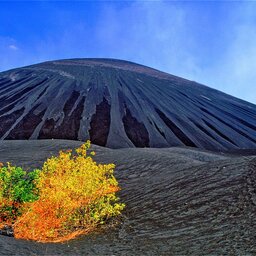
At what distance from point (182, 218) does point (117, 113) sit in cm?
3498

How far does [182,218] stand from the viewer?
12234mm

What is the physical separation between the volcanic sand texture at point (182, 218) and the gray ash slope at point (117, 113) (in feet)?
67.6

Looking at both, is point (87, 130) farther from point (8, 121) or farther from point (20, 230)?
point (20, 230)

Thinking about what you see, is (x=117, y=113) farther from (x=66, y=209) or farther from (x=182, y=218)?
(x=182, y=218)

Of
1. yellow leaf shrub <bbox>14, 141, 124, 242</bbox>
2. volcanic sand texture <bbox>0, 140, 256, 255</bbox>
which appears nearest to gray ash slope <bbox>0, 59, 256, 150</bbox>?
volcanic sand texture <bbox>0, 140, 256, 255</bbox>

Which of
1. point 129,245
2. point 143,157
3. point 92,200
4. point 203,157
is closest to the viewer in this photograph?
point 129,245

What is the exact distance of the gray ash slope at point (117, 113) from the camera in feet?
133

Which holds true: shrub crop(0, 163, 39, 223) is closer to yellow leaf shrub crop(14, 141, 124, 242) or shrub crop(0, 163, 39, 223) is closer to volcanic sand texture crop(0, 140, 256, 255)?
yellow leaf shrub crop(14, 141, 124, 242)

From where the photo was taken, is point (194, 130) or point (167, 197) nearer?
point (167, 197)

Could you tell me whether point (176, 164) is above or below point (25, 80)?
below

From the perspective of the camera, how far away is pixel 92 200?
14.5m

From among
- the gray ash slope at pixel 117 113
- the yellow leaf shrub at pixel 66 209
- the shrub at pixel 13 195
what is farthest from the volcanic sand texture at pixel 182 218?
the gray ash slope at pixel 117 113

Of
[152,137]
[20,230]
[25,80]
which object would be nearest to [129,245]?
[20,230]

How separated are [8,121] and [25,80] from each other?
23221mm
